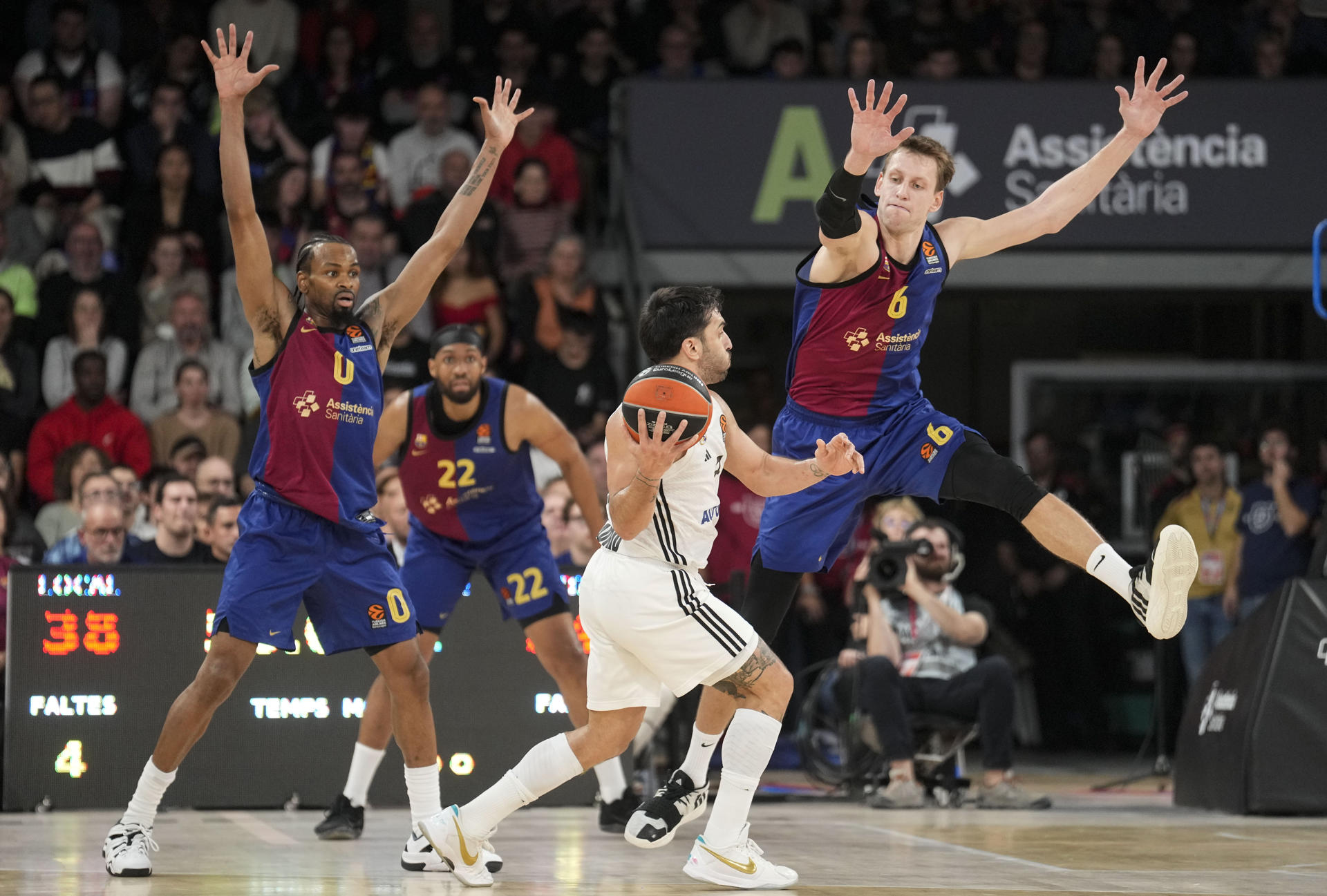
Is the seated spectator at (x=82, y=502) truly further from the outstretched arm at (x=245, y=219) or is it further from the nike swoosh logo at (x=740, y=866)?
the nike swoosh logo at (x=740, y=866)

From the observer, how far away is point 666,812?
5773mm

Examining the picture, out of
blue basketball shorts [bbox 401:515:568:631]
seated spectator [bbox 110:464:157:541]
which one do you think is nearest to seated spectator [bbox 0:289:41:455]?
seated spectator [bbox 110:464:157:541]

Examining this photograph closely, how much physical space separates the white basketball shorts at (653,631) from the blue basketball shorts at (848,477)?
85 centimetres

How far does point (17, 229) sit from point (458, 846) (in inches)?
318

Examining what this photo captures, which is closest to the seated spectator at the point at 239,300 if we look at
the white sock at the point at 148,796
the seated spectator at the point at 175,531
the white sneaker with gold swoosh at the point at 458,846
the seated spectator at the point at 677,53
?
the seated spectator at the point at 175,531

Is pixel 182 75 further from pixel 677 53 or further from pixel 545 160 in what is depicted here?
pixel 677 53

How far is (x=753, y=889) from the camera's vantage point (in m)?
5.78

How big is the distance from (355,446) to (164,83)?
753 centimetres

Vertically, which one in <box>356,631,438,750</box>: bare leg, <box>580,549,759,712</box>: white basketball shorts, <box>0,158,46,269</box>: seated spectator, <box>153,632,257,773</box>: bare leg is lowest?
<box>356,631,438,750</box>: bare leg

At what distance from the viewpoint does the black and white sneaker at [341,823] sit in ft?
24.1

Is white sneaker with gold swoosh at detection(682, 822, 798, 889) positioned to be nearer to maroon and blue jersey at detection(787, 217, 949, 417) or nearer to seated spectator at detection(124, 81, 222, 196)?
maroon and blue jersey at detection(787, 217, 949, 417)

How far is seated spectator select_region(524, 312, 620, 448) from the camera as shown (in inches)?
454

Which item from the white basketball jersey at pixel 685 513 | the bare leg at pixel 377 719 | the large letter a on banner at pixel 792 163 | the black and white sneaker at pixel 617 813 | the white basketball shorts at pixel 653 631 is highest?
the large letter a on banner at pixel 792 163

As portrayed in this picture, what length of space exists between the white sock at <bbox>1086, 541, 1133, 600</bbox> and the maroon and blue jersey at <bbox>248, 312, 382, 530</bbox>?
2603mm
